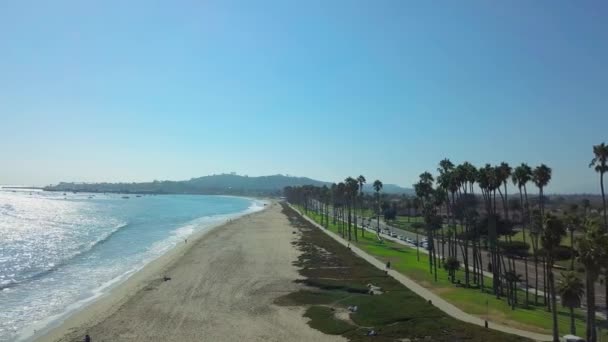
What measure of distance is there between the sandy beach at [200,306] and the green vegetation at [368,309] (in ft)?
6.51

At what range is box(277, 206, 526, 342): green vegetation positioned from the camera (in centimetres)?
3509

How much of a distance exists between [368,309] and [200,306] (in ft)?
51.0

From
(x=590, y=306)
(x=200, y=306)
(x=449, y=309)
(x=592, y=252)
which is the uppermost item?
(x=592, y=252)

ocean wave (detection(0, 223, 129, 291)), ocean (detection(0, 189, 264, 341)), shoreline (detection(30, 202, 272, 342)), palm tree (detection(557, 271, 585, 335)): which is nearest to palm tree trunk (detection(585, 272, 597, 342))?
palm tree (detection(557, 271, 585, 335))

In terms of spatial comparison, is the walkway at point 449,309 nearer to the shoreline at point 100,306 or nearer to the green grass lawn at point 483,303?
the green grass lawn at point 483,303

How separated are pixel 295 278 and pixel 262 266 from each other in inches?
386

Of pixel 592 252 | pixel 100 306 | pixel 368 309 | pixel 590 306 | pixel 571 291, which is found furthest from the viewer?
pixel 100 306

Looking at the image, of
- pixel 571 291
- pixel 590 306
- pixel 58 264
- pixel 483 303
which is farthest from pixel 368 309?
pixel 58 264

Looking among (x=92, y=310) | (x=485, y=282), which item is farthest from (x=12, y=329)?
(x=485, y=282)

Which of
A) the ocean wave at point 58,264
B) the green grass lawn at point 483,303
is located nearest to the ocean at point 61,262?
the ocean wave at point 58,264

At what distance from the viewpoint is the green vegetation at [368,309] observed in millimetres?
35094

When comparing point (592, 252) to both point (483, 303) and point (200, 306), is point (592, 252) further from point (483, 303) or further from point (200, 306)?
point (200, 306)

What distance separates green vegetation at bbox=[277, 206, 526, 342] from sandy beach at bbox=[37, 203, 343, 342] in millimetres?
1983

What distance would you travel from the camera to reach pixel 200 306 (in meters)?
44.3
